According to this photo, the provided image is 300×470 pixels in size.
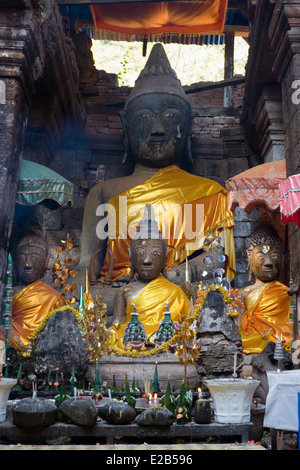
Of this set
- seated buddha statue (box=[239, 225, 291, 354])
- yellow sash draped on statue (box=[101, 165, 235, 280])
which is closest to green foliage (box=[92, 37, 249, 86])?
yellow sash draped on statue (box=[101, 165, 235, 280])

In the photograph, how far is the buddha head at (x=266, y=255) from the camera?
7.50 meters

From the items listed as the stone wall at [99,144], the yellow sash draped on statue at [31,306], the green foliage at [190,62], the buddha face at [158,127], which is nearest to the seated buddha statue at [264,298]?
the stone wall at [99,144]

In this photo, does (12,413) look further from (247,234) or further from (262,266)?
(247,234)

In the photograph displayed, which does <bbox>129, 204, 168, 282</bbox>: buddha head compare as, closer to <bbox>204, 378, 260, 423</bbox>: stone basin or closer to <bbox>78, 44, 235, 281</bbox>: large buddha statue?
<bbox>78, 44, 235, 281</bbox>: large buddha statue

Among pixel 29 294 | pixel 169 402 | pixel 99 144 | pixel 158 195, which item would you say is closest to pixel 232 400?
pixel 169 402

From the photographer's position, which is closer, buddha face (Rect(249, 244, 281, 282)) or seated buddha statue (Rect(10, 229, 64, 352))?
seated buddha statue (Rect(10, 229, 64, 352))

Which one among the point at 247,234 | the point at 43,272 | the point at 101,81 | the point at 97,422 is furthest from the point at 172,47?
the point at 97,422

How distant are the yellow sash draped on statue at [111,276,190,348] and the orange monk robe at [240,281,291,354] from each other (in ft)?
2.48

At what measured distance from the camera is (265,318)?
6984 mm

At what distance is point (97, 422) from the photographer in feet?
14.6

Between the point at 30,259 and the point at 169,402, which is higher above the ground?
the point at 30,259

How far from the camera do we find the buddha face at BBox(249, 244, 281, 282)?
750 cm

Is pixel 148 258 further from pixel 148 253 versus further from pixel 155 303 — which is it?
pixel 155 303

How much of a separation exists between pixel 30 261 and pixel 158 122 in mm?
3240
